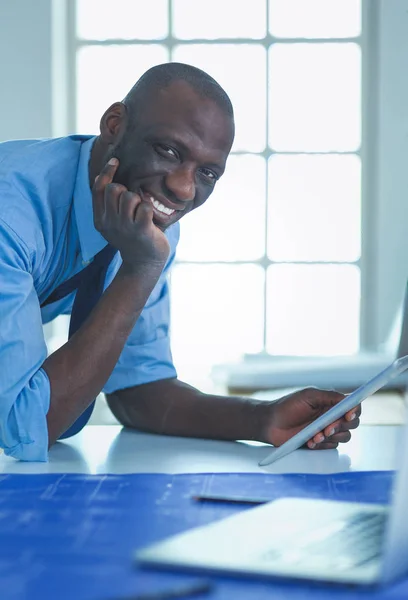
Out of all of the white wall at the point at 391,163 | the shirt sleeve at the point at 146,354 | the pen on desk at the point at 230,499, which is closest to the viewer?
the pen on desk at the point at 230,499

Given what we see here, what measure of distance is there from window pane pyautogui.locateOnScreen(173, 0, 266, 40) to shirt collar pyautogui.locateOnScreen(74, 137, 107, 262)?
6.15ft

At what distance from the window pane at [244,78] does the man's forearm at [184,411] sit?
178 cm

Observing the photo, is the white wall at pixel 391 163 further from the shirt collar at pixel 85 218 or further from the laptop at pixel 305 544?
the laptop at pixel 305 544

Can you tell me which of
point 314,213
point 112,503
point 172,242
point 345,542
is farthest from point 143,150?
point 314,213

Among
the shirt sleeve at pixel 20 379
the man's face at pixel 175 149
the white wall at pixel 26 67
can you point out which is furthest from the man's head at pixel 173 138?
the white wall at pixel 26 67

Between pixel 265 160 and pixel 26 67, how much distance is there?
815mm

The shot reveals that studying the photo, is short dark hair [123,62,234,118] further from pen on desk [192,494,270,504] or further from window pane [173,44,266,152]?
window pane [173,44,266,152]

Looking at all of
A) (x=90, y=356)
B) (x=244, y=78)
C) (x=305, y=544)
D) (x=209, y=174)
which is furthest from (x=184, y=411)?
(x=244, y=78)

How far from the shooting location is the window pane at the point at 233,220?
312 centimetres

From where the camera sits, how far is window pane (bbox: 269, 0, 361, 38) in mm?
3057

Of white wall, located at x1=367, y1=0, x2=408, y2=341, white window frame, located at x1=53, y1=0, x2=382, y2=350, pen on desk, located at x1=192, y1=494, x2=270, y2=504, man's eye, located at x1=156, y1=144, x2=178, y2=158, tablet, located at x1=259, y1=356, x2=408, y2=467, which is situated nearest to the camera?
pen on desk, located at x1=192, y1=494, x2=270, y2=504

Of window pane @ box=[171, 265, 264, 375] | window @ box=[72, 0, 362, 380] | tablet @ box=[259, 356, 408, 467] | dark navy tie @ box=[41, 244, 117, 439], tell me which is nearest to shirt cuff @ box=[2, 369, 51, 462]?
dark navy tie @ box=[41, 244, 117, 439]

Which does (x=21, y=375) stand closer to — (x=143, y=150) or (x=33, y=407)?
(x=33, y=407)

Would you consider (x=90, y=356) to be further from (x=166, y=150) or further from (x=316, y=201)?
(x=316, y=201)
